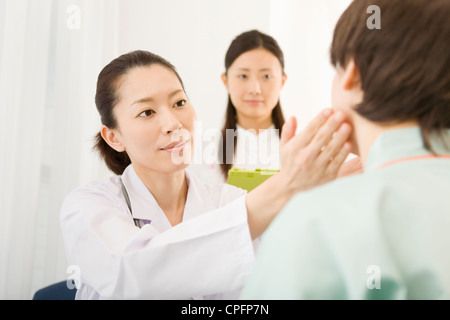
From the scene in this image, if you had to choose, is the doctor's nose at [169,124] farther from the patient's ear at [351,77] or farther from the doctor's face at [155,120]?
the patient's ear at [351,77]

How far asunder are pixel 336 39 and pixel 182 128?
1.63 feet

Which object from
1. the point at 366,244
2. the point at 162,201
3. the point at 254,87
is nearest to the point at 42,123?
the point at 162,201

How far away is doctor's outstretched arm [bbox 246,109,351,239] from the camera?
2.29 feet

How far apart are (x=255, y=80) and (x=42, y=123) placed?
0.86 meters

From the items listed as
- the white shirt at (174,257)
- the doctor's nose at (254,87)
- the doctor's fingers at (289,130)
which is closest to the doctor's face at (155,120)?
the white shirt at (174,257)

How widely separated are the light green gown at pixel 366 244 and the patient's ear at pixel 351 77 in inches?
6.5

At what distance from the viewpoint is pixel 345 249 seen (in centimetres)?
48

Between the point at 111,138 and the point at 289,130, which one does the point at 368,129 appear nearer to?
the point at 289,130

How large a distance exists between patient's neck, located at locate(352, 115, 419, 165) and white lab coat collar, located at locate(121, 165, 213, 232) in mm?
575

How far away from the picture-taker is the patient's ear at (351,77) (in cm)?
63

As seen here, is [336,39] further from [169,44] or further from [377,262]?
[169,44]

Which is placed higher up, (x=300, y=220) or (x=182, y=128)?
(x=182, y=128)

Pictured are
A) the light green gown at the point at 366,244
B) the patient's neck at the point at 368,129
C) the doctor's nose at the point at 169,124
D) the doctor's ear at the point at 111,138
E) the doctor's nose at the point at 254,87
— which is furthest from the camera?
the doctor's nose at the point at 254,87
